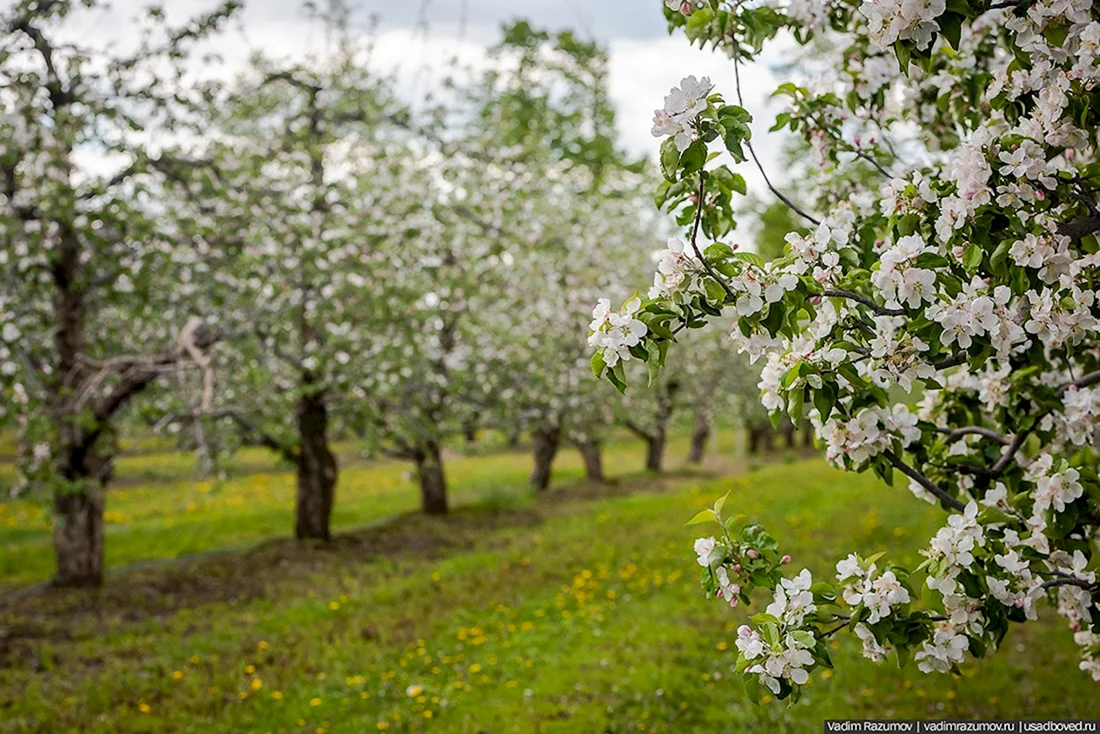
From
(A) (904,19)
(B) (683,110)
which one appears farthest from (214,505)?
(A) (904,19)

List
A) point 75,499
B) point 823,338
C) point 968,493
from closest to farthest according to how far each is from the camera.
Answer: point 823,338, point 968,493, point 75,499

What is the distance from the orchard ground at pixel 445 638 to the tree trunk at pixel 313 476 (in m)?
0.46

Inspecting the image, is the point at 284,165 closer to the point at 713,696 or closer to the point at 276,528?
the point at 276,528

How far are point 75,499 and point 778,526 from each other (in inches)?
411

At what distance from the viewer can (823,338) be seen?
316 cm

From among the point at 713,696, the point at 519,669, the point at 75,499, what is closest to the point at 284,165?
the point at 75,499

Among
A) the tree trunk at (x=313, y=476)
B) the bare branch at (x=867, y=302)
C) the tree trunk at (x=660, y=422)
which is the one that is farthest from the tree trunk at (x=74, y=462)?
the tree trunk at (x=660, y=422)

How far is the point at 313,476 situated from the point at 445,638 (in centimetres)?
645

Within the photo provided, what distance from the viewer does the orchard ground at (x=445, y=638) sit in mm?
6809

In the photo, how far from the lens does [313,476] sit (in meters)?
14.6

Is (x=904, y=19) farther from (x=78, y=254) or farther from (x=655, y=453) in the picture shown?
(x=655, y=453)

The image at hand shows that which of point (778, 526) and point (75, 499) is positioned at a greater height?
point (75, 499)

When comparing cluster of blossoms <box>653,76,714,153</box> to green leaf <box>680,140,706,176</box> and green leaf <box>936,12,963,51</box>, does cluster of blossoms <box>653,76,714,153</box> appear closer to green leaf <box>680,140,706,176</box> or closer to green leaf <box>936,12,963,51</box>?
green leaf <box>680,140,706,176</box>

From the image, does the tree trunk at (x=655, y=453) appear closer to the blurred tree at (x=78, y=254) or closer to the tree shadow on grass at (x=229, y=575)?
the tree shadow on grass at (x=229, y=575)
